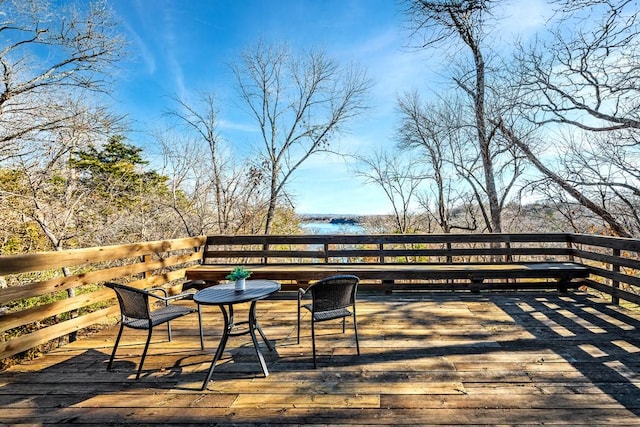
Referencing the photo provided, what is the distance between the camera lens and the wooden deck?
6.13 feet

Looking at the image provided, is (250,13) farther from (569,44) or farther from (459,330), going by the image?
(459,330)

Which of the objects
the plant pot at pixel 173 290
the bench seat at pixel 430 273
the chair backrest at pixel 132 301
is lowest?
the plant pot at pixel 173 290

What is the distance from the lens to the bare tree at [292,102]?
9836mm

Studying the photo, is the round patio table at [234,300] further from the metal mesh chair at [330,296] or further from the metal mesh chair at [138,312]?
the metal mesh chair at [330,296]

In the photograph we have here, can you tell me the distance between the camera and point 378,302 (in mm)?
4367

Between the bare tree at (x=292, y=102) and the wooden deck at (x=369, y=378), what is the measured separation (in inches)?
277

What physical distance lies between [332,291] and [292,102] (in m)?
8.86

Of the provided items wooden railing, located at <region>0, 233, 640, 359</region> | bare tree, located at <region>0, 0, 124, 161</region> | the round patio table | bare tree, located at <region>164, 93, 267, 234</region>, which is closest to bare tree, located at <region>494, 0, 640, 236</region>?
wooden railing, located at <region>0, 233, 640, 359</region>

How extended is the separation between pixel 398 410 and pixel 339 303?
921mm

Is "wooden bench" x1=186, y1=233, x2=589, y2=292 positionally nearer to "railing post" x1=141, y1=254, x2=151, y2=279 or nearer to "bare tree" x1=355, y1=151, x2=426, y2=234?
"railing post" x1=141, y1=254, x2=151, y2=279

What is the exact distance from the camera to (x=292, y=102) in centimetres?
1019

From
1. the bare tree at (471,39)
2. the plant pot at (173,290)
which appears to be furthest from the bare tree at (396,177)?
the plant pot at (173,290)

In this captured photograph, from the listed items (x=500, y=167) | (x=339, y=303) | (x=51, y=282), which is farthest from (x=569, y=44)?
(x=51, y=282)

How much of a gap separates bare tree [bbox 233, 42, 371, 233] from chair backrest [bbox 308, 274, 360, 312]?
7318 millimetres
